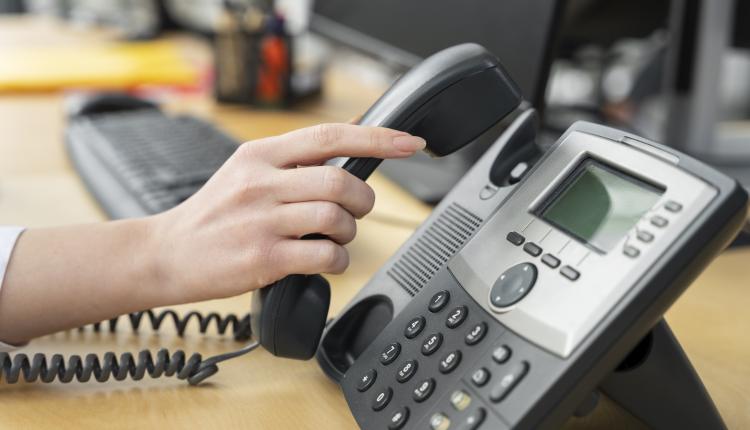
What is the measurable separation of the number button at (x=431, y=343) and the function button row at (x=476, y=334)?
0.02 metres

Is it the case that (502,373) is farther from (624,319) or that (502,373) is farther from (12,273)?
(12,273)

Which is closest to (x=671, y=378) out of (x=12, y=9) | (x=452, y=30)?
(x=452, y=30)

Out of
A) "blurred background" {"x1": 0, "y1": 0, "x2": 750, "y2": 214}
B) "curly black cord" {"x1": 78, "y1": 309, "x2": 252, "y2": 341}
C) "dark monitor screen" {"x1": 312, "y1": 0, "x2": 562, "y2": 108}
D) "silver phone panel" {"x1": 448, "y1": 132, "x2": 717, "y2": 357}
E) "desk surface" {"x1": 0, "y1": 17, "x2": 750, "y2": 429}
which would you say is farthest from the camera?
"blurred background" {"x1": 0, "y1": 0, "x2": 750, "y2": 214}

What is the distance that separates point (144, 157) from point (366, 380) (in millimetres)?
578

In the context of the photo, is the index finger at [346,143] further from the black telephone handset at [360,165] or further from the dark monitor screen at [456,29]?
the dark monitor screen at [456,29]

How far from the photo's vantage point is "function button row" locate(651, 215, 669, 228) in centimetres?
43

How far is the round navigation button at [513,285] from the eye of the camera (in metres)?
0.47

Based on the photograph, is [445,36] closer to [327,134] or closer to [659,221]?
[327,134]

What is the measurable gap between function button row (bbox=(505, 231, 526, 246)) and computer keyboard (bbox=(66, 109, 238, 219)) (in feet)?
1.35

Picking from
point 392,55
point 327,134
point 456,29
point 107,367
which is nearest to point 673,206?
point 327,134

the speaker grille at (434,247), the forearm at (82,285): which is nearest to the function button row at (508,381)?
the speaker grille at (434,247)

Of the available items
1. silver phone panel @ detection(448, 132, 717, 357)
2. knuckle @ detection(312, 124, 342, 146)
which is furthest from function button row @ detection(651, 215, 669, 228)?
Result: knuckle @ detection(312, 124, 342, 146)

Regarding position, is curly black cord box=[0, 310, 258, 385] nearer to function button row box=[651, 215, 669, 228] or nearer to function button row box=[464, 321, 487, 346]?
function button row box=[464, 321, 487, 346]

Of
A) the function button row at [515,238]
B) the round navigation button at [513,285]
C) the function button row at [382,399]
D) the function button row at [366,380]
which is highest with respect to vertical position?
the function button row at [515,238]
